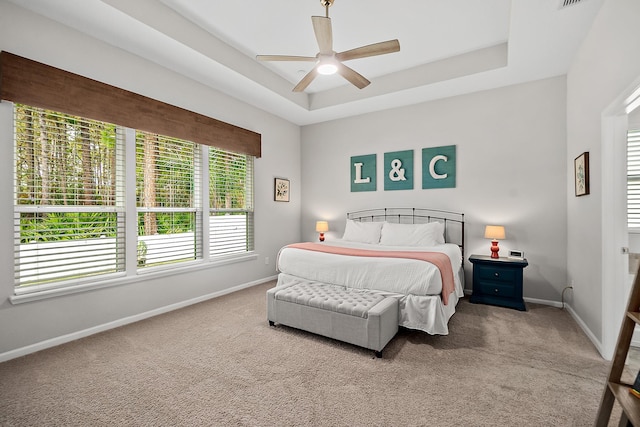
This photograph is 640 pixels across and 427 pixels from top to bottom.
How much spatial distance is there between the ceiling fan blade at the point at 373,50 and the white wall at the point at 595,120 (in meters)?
1.56

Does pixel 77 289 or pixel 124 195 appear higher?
pixel 124 195

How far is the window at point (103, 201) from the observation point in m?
2.63

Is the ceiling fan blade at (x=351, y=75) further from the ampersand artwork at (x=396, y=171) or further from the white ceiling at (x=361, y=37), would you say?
the ampersand artwork at (x=396, y=171)

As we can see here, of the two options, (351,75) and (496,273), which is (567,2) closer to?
(351,75)

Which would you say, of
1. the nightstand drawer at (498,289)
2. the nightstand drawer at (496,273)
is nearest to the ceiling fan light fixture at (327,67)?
the nightstand drawer at (496,273)

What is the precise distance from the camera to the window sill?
2588mm

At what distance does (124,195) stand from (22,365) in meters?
1.69

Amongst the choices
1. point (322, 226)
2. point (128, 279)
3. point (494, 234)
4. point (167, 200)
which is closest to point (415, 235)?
point (494, 234)

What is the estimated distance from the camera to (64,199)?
2814mm

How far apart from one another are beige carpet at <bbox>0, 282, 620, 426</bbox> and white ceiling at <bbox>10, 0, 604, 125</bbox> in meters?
2.98

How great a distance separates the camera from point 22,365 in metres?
2.38

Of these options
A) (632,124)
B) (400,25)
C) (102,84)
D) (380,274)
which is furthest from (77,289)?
(632,124)

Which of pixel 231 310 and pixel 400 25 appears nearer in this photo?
pixel 400 25

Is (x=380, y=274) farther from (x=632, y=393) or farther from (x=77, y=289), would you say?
(x=77, y=289)
